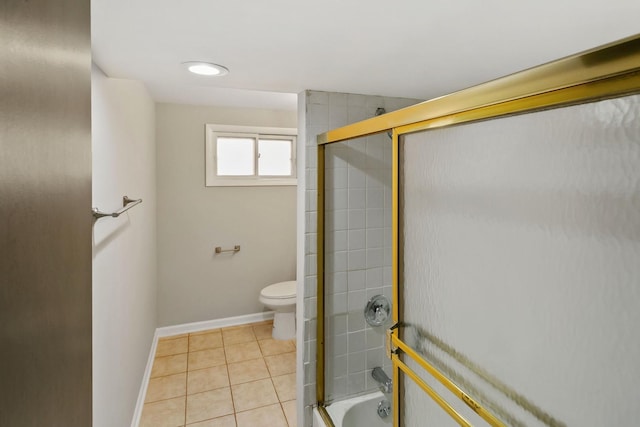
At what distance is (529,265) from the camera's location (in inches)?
30.5

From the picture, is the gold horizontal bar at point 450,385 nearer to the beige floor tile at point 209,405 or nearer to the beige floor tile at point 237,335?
the beige floor tile at point 209,405

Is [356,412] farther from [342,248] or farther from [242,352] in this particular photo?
[242,352]

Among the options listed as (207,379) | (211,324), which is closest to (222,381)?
(207,379)

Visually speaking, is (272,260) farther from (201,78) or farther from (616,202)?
(616,202)

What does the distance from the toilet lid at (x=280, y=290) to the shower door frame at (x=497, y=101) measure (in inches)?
77.6

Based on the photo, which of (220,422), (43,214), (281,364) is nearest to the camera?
(43,214)

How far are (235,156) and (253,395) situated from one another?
7.19 ft

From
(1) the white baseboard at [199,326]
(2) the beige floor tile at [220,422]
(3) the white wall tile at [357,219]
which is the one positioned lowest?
(2) the beige floor tile at [220,422]

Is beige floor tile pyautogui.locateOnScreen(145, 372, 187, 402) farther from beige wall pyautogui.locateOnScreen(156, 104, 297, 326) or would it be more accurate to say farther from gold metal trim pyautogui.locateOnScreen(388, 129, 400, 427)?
gold metal trim pyautogui.locateOnScreen(388, 129, 400, 427)

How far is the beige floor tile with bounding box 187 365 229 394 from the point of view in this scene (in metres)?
2.42

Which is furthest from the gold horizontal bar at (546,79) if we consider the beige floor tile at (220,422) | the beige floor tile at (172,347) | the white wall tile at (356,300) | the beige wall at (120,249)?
the beige floor tile at (172,347)

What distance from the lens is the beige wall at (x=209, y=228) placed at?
3117mm

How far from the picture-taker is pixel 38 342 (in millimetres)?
413

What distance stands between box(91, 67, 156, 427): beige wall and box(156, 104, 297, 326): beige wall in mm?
421
